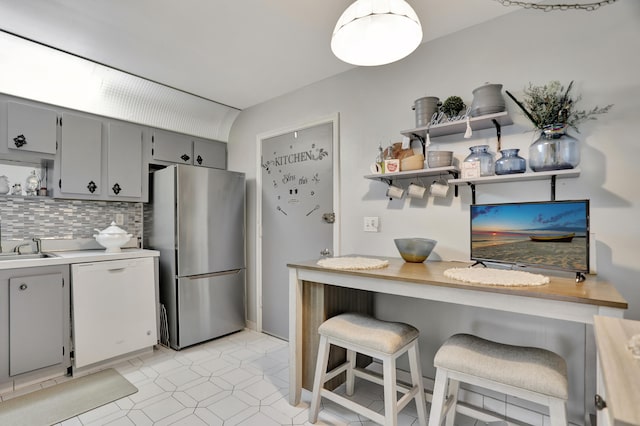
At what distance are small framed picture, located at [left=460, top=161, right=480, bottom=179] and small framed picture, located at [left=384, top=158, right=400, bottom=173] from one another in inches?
15.8

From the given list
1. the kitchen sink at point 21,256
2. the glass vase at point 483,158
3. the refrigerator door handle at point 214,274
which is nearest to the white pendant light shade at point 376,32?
the glass vase at point 483,158

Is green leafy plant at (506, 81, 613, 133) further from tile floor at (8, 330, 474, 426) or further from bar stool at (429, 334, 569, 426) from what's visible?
tile floor at (8, 330, 474, 426)

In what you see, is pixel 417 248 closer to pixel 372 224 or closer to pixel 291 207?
pixel 372 224

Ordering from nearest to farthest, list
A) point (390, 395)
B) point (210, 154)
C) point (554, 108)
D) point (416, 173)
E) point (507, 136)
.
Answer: point (390, 395), point (554, 108), point (507, 136), point (416, 173), point (210, 154)

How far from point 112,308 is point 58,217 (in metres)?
1.00

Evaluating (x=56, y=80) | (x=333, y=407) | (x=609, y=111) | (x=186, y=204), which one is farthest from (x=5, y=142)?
(x=609, y=111)

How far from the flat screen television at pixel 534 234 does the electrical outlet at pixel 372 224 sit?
744mm

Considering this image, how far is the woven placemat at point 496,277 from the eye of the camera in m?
1.37

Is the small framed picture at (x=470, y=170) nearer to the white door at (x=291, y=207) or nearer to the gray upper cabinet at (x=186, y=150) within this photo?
the white door at (x=291, y=207)

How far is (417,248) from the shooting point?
1994 millimetres

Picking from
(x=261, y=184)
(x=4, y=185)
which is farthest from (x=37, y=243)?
(x=261, y=184)

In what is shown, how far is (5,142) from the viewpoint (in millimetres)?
2379

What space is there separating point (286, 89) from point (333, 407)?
2.61 meters

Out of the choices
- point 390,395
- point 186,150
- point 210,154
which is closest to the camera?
point 390,395
